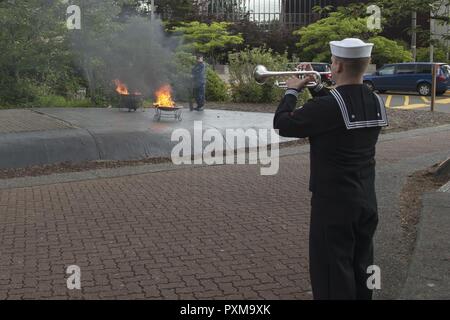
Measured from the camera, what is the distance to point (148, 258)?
Result: 514cm

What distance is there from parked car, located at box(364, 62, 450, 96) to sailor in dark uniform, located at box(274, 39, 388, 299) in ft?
80.4

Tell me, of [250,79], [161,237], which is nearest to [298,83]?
[161,237]

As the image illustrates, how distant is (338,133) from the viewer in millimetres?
3240

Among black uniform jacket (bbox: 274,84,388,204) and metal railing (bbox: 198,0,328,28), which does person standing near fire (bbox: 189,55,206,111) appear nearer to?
black uniform jacket (bbox: 274,84,388,204)

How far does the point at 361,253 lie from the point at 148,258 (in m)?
2.29

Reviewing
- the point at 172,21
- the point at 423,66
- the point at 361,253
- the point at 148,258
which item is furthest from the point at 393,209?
the point at 172,21

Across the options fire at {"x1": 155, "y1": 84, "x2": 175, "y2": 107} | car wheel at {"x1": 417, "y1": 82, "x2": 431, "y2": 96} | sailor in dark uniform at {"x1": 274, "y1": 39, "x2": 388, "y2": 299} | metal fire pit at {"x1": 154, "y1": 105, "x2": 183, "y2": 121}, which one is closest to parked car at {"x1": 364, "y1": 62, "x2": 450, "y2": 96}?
car wheel at {"x1": 417, "y1": 82, "x2": 431, "y2": 96}

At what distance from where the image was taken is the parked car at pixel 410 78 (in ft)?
88.6

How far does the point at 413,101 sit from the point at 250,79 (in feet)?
29.1

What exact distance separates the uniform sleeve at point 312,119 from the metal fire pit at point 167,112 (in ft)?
30.7

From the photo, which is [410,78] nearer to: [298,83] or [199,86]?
[199,86]
